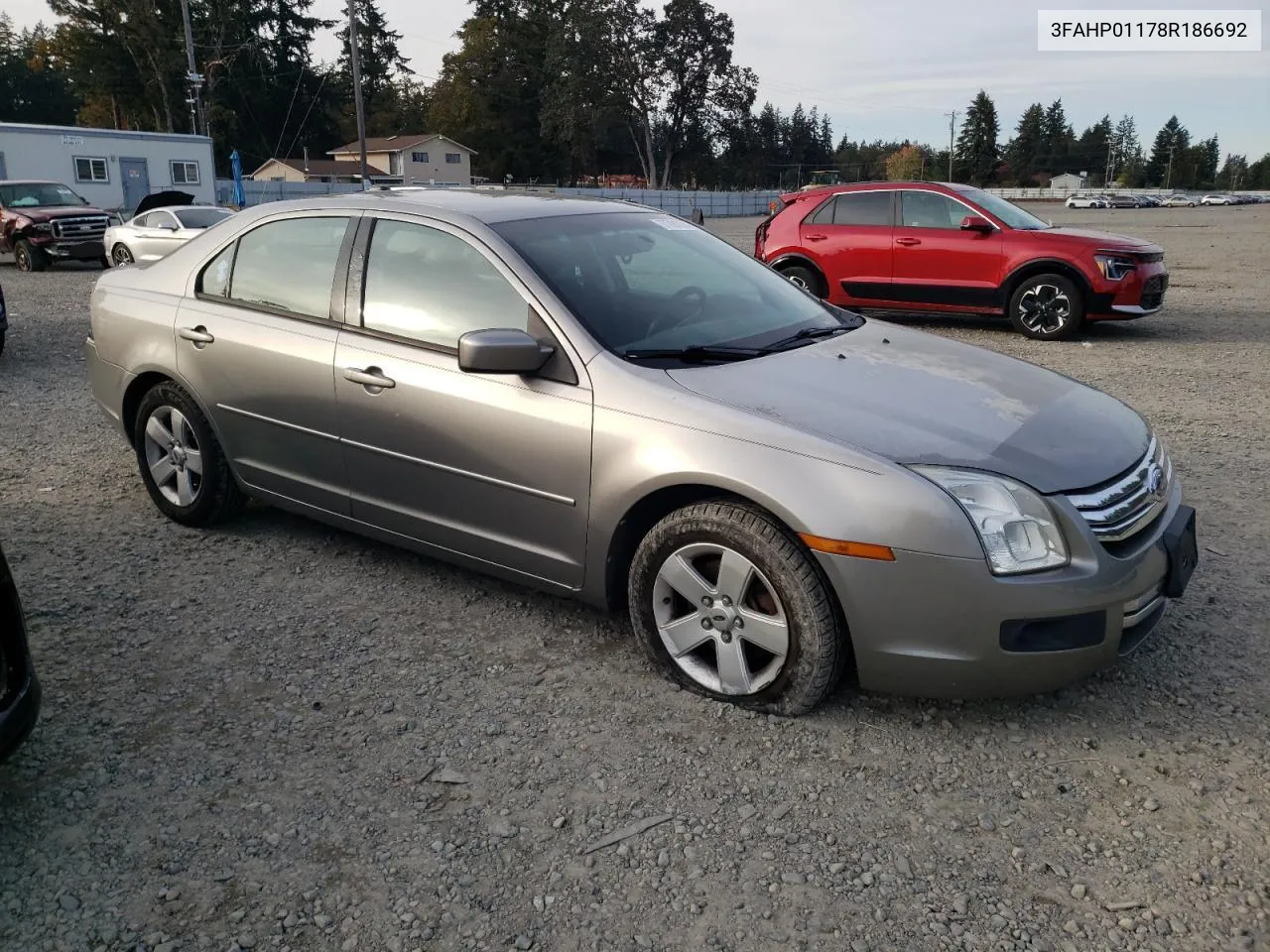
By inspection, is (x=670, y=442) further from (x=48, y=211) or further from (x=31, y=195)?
(x=31, y=195)

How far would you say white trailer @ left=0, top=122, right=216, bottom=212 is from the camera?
96.9 ft

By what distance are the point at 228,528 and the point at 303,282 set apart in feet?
4.64

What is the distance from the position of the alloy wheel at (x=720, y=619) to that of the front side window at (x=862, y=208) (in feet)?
30.0

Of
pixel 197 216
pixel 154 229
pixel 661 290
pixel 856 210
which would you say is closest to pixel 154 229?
pixel 154 229

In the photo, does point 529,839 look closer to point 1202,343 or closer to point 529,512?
point 529,512

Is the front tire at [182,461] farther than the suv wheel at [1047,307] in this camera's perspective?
No

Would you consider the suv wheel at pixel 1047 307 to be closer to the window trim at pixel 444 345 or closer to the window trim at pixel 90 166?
the window trim at pixel 444 345

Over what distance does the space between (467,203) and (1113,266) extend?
27.8ft

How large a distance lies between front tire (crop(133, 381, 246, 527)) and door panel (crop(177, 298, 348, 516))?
0.13 meters

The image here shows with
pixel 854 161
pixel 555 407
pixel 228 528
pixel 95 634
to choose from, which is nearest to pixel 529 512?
pixel 555 407

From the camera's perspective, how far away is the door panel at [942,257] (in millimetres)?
10938

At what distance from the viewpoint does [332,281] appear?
421 cm

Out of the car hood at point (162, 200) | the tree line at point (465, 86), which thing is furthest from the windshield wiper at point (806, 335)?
the tree line at point (465, 86)

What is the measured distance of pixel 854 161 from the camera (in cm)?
14088
